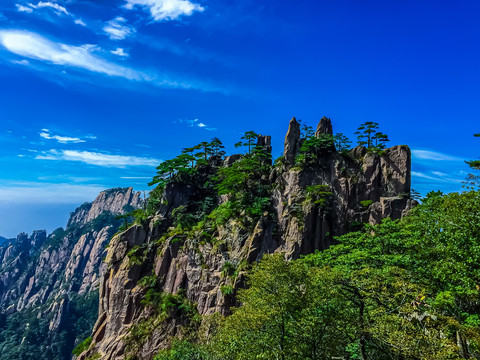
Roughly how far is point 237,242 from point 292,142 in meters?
19.2

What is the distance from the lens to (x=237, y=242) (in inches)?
1921

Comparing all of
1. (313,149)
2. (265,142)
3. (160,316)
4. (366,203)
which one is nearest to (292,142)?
(313,149)

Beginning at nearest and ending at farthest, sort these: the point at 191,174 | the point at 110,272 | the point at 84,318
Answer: the point at 110,272, the point at 191,174, the point at 84,318

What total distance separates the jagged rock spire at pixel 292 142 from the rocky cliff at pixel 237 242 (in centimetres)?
17

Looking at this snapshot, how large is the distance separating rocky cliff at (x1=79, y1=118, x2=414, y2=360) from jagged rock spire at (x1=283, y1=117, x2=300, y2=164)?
0.17 meters

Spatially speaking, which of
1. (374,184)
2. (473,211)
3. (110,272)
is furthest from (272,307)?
(110,272)

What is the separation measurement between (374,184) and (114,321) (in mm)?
46409

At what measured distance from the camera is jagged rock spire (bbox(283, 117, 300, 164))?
54.0 metres

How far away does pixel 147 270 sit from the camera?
55094mm

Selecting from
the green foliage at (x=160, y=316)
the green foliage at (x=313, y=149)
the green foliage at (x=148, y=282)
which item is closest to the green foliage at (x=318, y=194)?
the green foliage at (x=313, y=149)

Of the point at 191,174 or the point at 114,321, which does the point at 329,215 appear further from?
the point at 114,321

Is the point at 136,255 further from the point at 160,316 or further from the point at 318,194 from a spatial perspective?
the point at 318,194

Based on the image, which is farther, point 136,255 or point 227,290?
point 136,255

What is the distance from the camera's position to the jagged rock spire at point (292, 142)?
2125 inches
